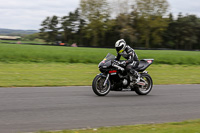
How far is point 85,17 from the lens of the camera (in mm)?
67250

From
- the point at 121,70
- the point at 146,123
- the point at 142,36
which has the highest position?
the point at 142,36

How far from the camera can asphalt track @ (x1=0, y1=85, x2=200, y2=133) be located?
19.2ft

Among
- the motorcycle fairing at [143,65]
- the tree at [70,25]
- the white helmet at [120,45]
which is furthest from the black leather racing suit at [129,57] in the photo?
the tree at [70,25]

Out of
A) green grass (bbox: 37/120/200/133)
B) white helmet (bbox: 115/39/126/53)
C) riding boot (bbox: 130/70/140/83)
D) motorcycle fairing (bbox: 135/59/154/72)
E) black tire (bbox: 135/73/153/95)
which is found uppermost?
white helmet (bbox: 115/39/126/53)

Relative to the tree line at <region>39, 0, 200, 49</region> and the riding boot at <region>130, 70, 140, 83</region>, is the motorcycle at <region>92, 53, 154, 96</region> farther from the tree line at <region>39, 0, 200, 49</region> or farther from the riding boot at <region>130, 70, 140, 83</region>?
the tree line at <region>39, 0, 200, 49</region>

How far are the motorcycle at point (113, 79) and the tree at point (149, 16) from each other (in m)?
56.7

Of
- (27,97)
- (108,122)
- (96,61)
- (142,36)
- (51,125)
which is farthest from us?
(142,36)

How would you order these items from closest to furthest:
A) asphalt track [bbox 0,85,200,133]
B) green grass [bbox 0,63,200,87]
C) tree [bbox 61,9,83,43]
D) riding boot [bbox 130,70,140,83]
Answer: asphalt track [bbox 0,85,200,133] < riding boot [bbox 130,70,140,83] < green grass [bbox 0,63,200,87] < tree [bbox 61,9,83,43]

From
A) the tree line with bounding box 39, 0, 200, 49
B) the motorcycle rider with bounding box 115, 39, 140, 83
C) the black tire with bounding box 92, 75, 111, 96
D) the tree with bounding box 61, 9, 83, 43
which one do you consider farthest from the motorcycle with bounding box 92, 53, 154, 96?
the tree with bounding box 61, 9, 83, 43

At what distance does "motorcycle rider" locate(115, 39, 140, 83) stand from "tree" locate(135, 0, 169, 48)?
56771mm

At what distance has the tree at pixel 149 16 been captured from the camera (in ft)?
214

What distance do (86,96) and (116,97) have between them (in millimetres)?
921

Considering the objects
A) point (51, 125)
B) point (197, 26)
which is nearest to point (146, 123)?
point (51, 125)

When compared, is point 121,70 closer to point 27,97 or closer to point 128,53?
point 128,53
